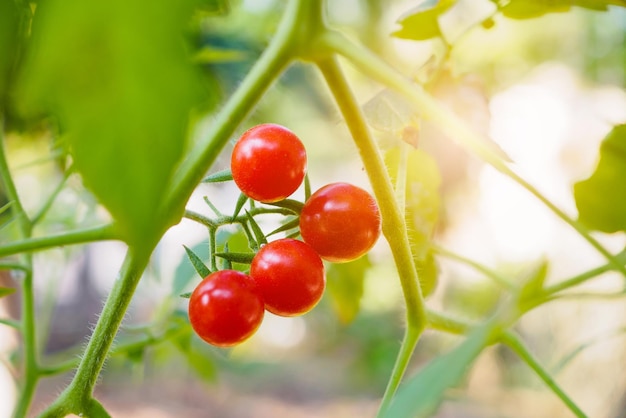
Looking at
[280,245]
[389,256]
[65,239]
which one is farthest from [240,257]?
[389,256]

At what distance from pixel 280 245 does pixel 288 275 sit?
0.02 m

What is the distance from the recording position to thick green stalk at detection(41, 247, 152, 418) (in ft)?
1.14

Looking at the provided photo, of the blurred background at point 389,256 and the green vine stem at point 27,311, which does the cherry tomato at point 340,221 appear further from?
the green vine stem at point 27,311

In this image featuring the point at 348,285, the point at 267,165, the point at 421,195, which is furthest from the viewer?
the point at 348,285

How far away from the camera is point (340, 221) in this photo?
0.43 m

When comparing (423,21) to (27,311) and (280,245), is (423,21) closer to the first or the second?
(280,245)

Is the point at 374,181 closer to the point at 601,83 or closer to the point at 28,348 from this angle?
the point at 28,348

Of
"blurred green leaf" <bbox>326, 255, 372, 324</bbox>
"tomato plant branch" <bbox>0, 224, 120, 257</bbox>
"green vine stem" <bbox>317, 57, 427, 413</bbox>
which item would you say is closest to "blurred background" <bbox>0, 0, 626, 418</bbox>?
"blurred green leaf" <bbox>326, 255, 372, 324</bbox>

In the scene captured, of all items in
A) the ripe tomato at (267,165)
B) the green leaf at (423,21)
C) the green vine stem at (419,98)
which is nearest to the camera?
the green vine stem at (419,98)

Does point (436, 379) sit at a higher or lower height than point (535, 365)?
lower

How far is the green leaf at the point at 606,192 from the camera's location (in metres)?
0.47

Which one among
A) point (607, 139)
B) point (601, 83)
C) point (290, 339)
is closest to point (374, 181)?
point (607, 139)

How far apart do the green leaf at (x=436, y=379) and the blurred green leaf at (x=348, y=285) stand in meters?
0.48

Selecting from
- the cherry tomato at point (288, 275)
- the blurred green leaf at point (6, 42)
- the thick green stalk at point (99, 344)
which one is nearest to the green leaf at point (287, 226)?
the cherry tomato at point (288, 275)
